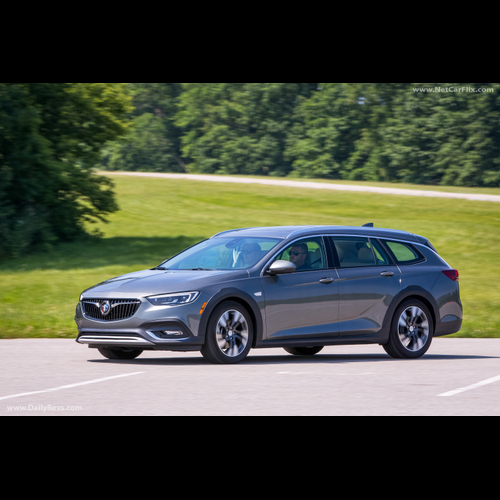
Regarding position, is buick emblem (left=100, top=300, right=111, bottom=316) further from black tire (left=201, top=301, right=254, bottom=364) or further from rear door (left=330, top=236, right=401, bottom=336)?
rear door (left=330, top=236, right=401, bottom=336)

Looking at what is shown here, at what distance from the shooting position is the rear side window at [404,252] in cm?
1346

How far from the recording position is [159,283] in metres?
11.7

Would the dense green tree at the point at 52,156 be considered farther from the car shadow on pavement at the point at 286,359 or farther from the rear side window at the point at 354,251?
the rear side window at the point at 354,251

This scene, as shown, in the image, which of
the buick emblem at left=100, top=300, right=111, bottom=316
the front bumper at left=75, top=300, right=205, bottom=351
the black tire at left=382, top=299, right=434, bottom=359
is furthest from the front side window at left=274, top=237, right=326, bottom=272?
the buick emblem at left=100, top=300, right=111, bottom=316

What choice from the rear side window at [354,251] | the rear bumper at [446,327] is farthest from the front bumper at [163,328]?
the rear bumper at [446,327]

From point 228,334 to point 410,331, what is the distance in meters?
2.79

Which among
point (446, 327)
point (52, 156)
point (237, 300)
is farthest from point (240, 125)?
point (237, 300)

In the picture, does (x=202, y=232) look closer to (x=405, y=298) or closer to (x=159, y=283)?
(x=405, y=298)

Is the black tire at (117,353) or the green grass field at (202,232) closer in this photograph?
the black tire at (117,353)

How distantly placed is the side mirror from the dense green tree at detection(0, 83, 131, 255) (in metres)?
16.4

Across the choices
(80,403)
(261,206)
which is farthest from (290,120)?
(80,403)

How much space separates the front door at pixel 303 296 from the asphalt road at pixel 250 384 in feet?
1.42

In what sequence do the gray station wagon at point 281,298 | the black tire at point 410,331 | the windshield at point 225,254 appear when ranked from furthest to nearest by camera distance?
the black tire at point 410,331 → the windshield at point 225,254 → the gray station wagon at point 281,298

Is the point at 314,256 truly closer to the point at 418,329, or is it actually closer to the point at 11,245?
the point at 418,329
